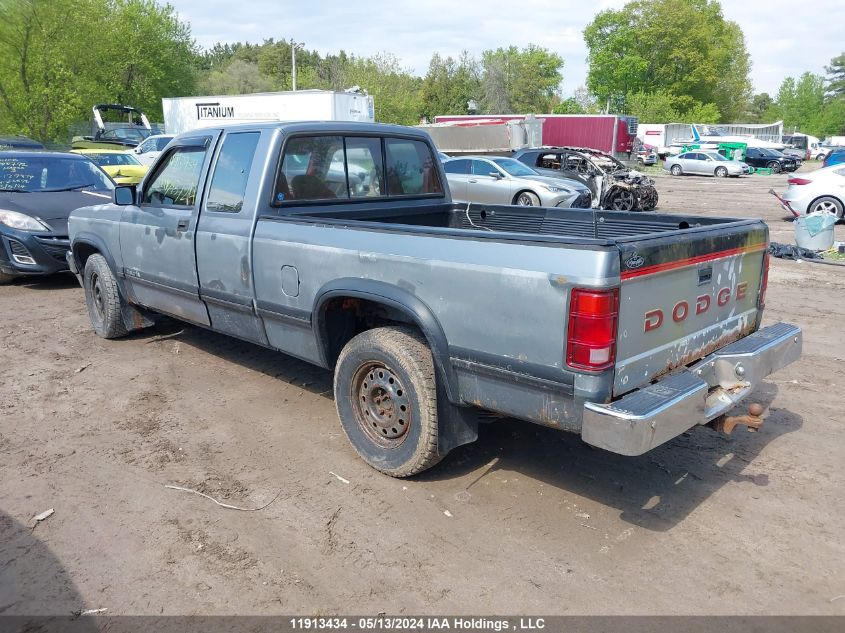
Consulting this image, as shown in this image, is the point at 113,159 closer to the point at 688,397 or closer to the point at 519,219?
the point at 519,219

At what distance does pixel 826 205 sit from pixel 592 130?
66.7 feet

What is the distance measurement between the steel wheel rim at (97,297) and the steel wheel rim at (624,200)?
1419cm

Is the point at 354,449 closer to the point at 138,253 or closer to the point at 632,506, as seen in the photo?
the point at 632,506

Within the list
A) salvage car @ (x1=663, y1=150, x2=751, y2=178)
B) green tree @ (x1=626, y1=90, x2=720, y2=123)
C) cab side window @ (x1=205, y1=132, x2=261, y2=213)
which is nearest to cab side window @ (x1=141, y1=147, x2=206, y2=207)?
cab side window @ (x1=205, y1=132, x2=261, y2=213)

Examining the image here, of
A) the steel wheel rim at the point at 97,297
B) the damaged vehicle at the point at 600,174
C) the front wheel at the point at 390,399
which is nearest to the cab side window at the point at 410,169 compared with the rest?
the front wheel at the point at 390,399

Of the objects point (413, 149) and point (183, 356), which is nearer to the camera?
point (413, 149)

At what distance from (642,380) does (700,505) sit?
0.95 metres

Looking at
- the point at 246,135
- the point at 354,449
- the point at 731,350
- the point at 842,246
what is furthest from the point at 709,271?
the point at 842,246

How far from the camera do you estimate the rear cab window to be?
459 cm

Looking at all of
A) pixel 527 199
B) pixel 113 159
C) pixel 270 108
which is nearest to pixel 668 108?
pixel 270 108

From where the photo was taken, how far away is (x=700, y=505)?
3.65 m

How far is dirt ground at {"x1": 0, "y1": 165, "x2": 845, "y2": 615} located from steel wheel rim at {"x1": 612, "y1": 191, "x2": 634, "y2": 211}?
12.8m

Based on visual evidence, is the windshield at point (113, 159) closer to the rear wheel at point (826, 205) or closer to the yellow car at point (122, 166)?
the yellow car at point (122, 166)

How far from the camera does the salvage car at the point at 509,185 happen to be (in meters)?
15.3
